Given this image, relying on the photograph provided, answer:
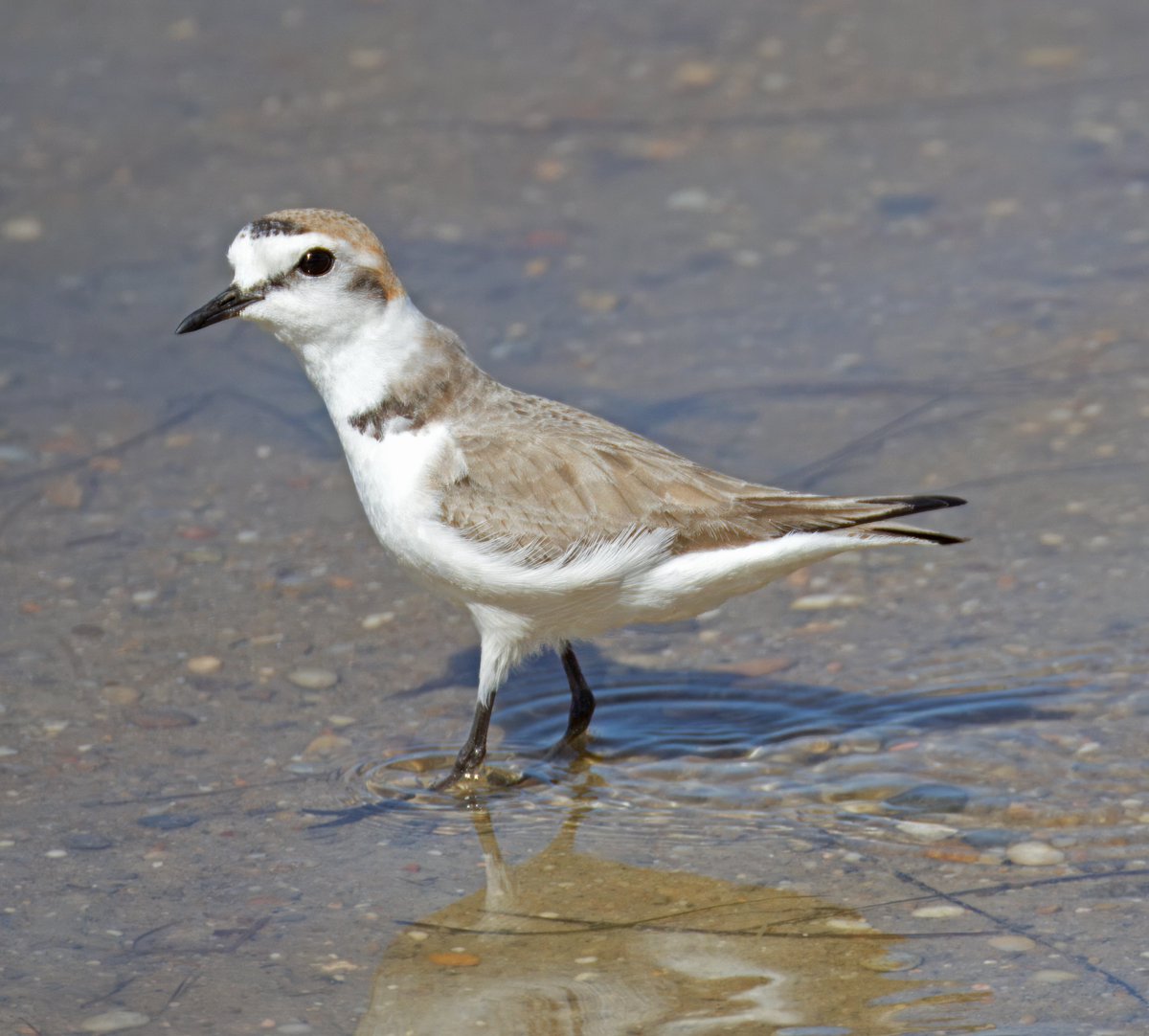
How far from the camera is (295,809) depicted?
587cm

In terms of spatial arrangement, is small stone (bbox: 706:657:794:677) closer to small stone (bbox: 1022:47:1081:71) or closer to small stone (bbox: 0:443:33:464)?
small stone (bbox: 0:443:33:464)

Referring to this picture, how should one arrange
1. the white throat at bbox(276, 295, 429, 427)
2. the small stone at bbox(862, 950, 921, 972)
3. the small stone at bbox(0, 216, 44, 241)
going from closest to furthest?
the small stone at bbox(862, 950, 921, 972) → the white throat at bbox(276, 295, 429, 427) → the small stone at bbox(0, 216, 44, 241)

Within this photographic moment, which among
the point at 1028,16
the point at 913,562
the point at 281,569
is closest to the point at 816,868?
the point at 913,562

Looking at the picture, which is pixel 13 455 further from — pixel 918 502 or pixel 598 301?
pixel 918 502

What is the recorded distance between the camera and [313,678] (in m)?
6.77

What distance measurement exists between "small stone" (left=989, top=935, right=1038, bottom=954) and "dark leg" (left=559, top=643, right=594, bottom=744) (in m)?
1.88

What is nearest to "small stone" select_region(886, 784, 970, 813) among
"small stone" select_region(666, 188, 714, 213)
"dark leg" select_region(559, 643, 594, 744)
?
"dark leg" select_region(559, 643, 594, 744)

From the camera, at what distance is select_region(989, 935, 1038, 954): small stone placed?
192 inches

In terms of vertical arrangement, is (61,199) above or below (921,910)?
above

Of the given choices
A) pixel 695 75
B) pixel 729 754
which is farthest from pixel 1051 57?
pixel 729 754

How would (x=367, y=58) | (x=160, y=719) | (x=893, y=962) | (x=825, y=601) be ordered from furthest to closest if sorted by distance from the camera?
(x=367, y=58)
(x=825, y=601)
(x=160, y=719)
(x=893, y=962)

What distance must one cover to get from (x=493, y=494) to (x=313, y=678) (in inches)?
57.1

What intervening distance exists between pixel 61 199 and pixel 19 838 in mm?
6520

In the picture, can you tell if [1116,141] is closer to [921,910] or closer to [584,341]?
[584,341]
